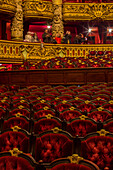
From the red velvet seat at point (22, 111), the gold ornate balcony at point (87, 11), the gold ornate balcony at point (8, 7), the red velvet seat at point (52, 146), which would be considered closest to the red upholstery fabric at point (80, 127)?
the red velvet seat at point (52, 146)

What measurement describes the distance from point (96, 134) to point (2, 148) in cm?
45

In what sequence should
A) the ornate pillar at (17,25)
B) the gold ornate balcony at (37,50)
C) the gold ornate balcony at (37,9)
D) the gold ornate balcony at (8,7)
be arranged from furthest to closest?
the gold ornate balcony at (37,9) → the ornate pillar at (17,25) → the gold ornate balcony at (8,7) → the gold ornate balcony at (37,50)

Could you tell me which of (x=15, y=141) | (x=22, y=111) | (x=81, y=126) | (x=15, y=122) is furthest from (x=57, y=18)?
(x=15, y=141)

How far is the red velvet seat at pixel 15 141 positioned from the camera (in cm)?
119

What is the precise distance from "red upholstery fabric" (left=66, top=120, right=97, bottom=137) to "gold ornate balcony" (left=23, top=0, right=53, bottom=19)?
5.52m

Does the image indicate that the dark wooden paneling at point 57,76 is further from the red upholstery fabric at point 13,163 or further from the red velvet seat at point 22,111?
the red upholstery fabric at point 13,163

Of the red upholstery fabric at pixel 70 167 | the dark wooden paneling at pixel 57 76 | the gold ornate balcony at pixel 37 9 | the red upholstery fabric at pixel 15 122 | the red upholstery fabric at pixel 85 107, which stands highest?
the gold ornate balcony at pixel 37 9

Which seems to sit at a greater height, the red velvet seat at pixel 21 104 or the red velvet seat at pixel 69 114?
the red velvet seat at pixel 21 104

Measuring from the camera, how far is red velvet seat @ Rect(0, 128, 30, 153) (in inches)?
47.0

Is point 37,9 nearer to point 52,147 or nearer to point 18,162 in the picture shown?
point 52,147

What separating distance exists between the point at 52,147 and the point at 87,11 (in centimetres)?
637

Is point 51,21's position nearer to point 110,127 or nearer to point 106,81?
point 106,81

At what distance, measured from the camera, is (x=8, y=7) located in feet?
19.5

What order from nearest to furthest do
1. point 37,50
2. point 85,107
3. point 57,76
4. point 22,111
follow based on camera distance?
point 22,111 < point 85,107 < point 57,76 < point 37,50
